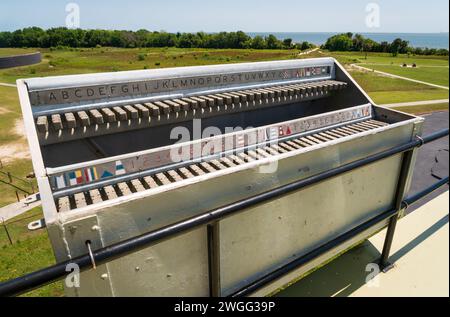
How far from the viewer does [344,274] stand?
5.01 meters

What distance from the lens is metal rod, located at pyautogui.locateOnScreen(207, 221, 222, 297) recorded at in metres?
2.39

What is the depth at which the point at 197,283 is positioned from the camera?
2.80 m

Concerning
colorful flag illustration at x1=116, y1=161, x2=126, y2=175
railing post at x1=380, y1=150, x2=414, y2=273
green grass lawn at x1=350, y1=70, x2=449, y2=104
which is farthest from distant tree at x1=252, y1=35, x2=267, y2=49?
colorful flag illustration at x1=116, y1=161, x2=126, y2=175

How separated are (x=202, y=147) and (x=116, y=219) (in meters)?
1.61

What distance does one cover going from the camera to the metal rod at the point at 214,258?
7.86 ft

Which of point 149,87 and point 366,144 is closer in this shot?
point 366,144

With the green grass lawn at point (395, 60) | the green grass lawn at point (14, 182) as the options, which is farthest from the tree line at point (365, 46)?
the green grass lawn at point (14, 182)

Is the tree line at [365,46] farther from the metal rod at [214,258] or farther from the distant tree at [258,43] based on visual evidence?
the metal rod at [214,258]

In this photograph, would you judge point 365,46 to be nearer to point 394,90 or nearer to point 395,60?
point 395,60

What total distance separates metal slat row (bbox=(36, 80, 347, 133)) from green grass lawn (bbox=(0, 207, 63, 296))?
11.6ft

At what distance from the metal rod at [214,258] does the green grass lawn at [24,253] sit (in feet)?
13.5

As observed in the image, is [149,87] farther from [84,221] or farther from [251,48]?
[251,48]

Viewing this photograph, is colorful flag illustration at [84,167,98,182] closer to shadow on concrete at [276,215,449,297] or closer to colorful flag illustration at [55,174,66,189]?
colorful flag illustration at [55,174,66,189]
